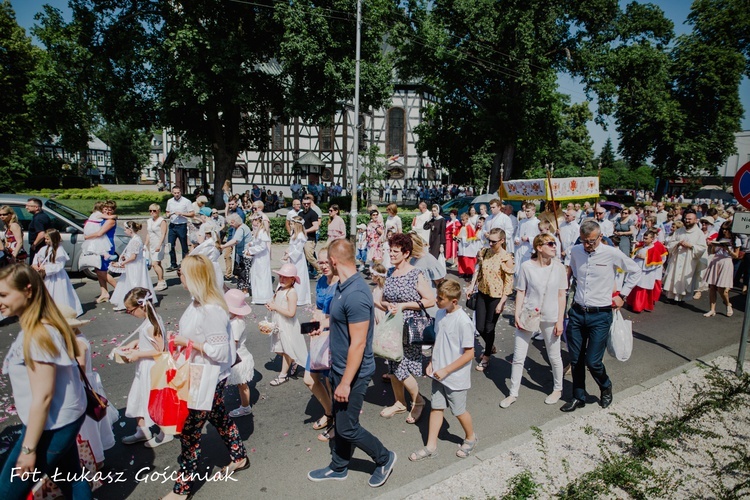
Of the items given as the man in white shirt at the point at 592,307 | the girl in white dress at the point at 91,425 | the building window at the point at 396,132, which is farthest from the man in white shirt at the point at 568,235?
the building window at the point at 396,132

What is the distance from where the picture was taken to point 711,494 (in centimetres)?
390

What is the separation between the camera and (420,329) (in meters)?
4.69

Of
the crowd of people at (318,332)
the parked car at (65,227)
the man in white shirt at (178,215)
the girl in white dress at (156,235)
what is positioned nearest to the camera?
the crowd of people at (318,332)

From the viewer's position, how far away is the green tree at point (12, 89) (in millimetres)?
28516

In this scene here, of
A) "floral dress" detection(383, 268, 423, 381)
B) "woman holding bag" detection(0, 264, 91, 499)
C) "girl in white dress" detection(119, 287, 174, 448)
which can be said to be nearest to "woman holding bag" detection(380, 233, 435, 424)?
"floral dress" detection(383, 268, 423, 381)

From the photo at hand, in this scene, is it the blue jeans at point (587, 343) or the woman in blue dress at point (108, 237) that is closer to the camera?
the blue jeans at point (587, 343)

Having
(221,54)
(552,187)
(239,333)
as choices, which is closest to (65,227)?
(239,333)

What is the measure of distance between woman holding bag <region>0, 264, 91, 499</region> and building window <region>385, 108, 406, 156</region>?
133 feet

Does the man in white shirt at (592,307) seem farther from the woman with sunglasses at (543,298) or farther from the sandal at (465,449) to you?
the sandal at (465,449)

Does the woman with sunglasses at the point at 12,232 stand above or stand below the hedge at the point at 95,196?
above

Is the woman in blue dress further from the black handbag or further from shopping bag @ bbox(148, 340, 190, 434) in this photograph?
the black handbag

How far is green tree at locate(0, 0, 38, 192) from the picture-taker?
28.5 metres

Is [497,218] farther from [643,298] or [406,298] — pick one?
[406,298]

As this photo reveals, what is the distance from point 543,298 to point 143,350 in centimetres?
408
